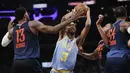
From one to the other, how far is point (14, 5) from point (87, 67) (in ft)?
14.0

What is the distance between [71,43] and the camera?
540 cm

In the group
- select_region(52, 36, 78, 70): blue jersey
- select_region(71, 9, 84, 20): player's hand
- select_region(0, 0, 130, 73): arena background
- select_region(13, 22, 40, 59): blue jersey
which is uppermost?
select_region(71, 9, 84, 20): player's hand

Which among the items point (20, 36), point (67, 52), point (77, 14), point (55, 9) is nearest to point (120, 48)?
point (67, 52)

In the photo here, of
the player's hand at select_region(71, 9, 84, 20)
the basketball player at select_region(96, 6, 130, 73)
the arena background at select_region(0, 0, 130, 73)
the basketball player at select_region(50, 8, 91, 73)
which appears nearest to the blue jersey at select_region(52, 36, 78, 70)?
the basketball player at select_region(50, 8, 91, 73)

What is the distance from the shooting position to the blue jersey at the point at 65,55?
5.27 meters

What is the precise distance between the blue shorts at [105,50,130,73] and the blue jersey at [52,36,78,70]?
599mm

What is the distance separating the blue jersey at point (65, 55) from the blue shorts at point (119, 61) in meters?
0.60

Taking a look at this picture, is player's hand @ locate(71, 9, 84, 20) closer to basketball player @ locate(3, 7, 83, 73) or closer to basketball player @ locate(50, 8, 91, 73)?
basketball player @ locate(3, 7, 83, 73)

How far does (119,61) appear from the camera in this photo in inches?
207

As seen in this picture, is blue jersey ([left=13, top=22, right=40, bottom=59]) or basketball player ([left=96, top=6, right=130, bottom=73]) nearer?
blue jersey ([left=13, top=22, right=40, bottom=59])

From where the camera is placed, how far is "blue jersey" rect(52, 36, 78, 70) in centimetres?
527

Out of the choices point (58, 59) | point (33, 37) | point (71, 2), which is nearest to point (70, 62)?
point (58, 59)

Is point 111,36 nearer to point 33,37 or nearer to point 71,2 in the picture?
point 33,37

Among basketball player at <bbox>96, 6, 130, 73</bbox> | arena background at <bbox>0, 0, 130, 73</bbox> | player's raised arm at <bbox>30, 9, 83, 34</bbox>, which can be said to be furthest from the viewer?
arena background at <bbox>0, 0, 130, 73</bbox>
